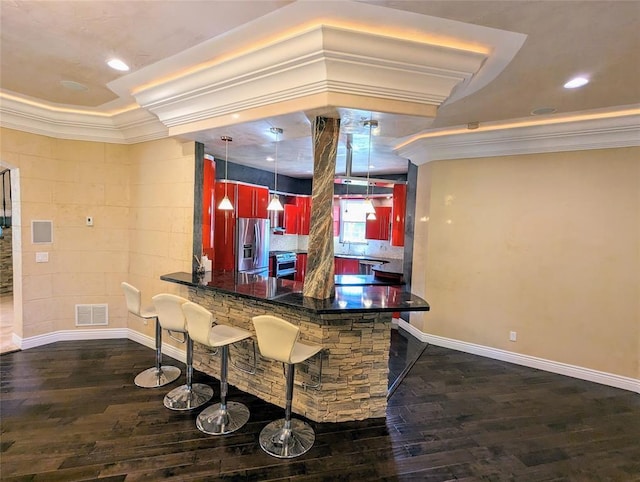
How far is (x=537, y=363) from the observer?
12.9ft

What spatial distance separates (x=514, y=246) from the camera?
13.2 feet

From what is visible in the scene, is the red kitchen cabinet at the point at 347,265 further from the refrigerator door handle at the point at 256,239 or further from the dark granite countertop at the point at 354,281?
the dark granite countertop at the point at 354,281

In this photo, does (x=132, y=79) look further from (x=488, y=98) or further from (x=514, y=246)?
(x=514, y=246)

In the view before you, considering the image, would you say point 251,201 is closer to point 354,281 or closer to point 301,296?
point 354,281

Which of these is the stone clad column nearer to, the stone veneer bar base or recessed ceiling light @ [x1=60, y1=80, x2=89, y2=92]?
the stone veneer bar base

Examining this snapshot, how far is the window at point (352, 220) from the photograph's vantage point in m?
7.47

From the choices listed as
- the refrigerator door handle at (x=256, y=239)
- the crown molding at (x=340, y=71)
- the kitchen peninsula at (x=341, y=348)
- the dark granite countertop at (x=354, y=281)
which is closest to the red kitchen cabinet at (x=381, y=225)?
the dark granite countertop at (x=354, y=281)

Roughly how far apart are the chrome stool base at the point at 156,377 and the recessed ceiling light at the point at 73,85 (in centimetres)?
310

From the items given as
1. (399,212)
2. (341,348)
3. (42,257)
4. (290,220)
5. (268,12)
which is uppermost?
(268,12)

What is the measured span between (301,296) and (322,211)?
800mm

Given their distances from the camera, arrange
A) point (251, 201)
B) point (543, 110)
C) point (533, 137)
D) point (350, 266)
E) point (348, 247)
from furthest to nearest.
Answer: point (348, 247) < point (350, 266) < point (251, 201) < point (533, 137) < point (543, 110)

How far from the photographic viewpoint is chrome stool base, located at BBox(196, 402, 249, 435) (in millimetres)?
2520

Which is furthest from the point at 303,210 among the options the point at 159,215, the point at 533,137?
the point at 533,137

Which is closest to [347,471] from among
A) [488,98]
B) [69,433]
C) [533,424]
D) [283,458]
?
[283,458]
